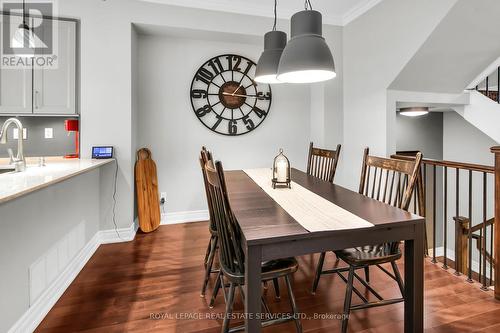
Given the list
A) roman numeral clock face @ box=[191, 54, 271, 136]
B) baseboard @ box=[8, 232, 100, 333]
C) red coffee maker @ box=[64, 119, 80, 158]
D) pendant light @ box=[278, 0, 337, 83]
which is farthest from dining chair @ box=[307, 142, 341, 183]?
red coffee maker @ box=[64, 119, 80, 158]

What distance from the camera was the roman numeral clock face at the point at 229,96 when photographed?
12.2 ft

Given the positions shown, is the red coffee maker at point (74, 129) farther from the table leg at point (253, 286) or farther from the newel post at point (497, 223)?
the newel post at point (497, 223)

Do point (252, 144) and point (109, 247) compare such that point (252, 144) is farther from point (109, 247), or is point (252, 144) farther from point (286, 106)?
point (109, 247)

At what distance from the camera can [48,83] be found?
2.84 meters

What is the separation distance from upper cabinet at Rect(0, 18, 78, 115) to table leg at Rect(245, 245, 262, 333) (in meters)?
2.71

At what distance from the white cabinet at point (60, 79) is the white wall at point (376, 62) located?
11.0 feet

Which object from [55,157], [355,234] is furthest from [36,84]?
[355,234]

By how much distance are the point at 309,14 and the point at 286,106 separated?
2426mm

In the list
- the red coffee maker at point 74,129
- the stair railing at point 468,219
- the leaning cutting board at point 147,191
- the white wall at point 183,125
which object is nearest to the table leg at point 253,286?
the stair railing at point 468,219

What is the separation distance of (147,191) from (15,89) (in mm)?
1653

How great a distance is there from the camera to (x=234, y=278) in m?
1.46

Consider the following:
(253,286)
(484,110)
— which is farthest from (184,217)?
(484,110)

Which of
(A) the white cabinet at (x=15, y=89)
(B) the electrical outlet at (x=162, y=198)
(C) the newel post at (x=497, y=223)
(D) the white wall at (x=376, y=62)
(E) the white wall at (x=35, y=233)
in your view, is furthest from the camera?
(B) the electrical outlet at (x=162, y=198)

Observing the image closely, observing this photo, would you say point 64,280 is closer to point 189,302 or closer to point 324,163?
point 189,302
